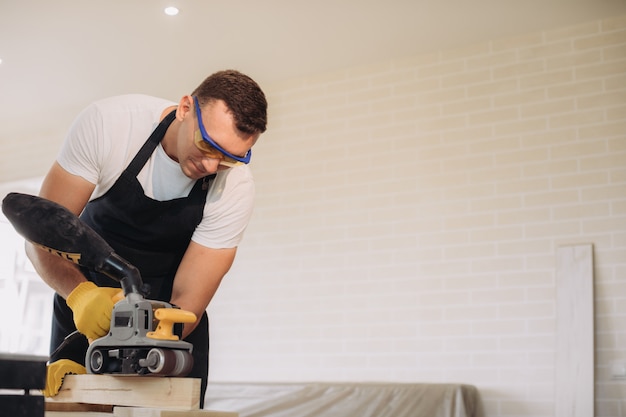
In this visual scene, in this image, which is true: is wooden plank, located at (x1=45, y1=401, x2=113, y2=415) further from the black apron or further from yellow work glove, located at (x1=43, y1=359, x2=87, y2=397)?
the black apron

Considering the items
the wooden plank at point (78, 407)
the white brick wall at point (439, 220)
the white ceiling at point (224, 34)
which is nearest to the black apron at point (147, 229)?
the wooden plank at point (78, 407)

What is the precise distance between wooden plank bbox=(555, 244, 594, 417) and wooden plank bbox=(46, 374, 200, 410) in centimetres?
298

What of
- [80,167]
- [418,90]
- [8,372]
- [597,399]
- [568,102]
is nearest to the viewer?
[8,372]

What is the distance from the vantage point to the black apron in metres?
2.15

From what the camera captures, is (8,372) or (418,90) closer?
(8,372)

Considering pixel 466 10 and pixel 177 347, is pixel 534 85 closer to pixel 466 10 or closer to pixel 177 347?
pixel 466 10

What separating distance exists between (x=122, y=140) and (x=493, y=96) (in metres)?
3.05

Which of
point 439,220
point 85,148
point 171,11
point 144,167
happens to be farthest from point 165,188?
point 439,220

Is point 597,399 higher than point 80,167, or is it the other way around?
point 80,167

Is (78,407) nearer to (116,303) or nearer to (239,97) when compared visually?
(116,303)

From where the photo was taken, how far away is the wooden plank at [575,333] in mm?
4094

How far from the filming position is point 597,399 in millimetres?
4148

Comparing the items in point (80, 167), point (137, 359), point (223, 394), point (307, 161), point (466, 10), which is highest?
point (466, 10)

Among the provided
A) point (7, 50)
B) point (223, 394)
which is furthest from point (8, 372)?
point (7, 50)
